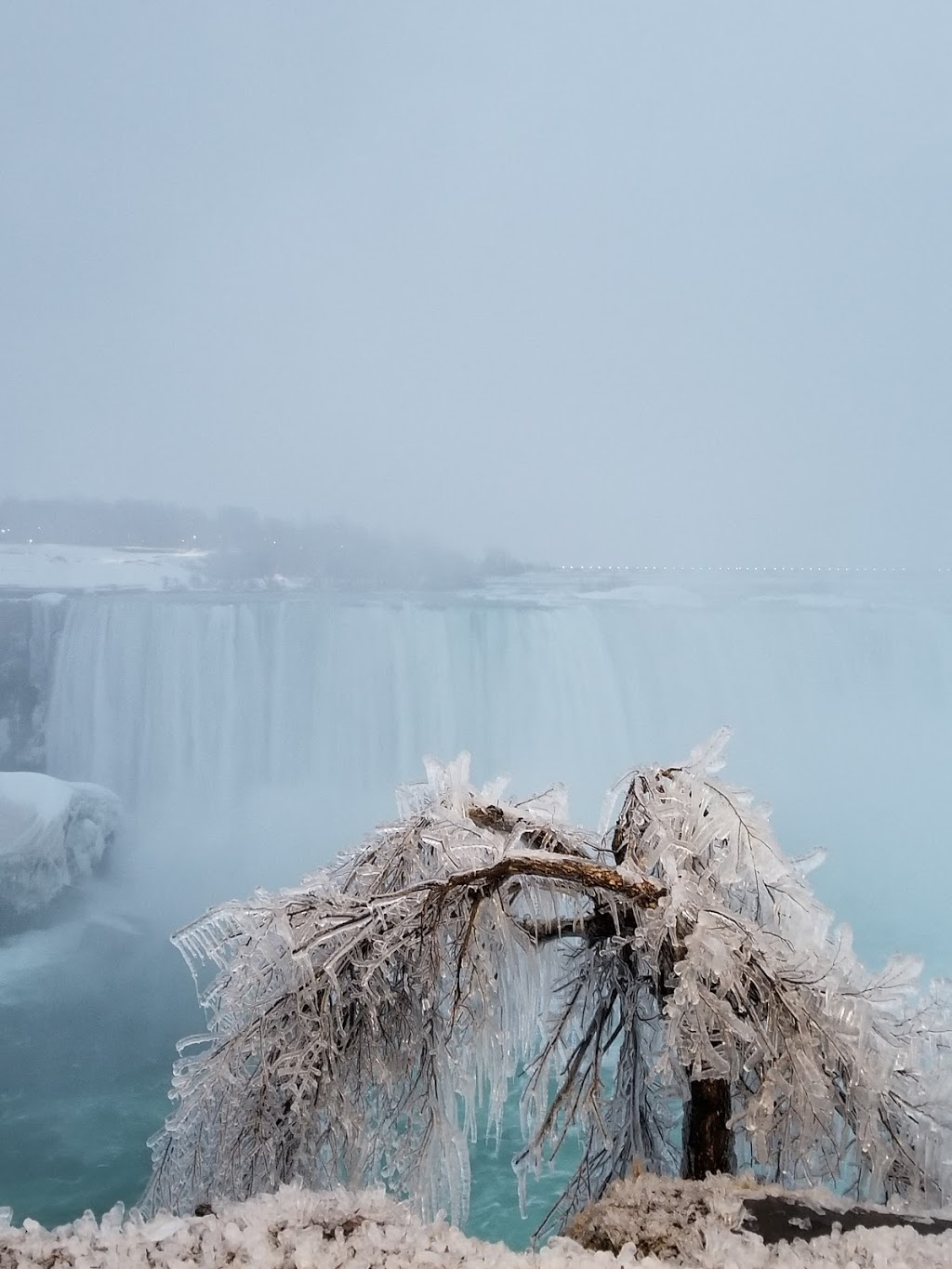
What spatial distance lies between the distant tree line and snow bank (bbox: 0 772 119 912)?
223 centimetres

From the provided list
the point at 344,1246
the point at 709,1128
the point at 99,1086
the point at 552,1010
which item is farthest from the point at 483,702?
the point at 344,1246

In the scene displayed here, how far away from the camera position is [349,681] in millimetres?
7699

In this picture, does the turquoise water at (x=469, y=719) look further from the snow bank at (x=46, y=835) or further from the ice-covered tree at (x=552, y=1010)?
the ice-covered tree at (x=552, y=1010)

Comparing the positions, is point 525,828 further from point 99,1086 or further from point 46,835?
point 46,835

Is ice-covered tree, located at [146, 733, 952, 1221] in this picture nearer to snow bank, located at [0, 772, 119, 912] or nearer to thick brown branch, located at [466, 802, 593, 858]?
thick brown branch, located at [466, 802, 593, 858]

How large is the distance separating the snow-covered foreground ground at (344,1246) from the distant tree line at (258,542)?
7.58m

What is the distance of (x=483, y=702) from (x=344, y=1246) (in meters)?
6.93

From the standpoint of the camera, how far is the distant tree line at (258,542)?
27.1 feet

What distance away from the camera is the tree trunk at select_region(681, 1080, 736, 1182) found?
1.06 meters

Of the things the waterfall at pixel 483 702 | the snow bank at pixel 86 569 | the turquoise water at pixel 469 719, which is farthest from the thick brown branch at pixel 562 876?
the snow bank at pixel 86 569

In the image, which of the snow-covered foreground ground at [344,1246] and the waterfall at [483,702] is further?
the waterfall at [483,702]

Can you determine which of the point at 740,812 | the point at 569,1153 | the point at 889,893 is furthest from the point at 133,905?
the point at 740,812

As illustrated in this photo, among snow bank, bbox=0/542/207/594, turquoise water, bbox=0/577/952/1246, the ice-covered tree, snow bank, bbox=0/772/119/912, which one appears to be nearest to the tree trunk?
the ice-covered tree

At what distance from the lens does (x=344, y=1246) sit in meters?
0.65
